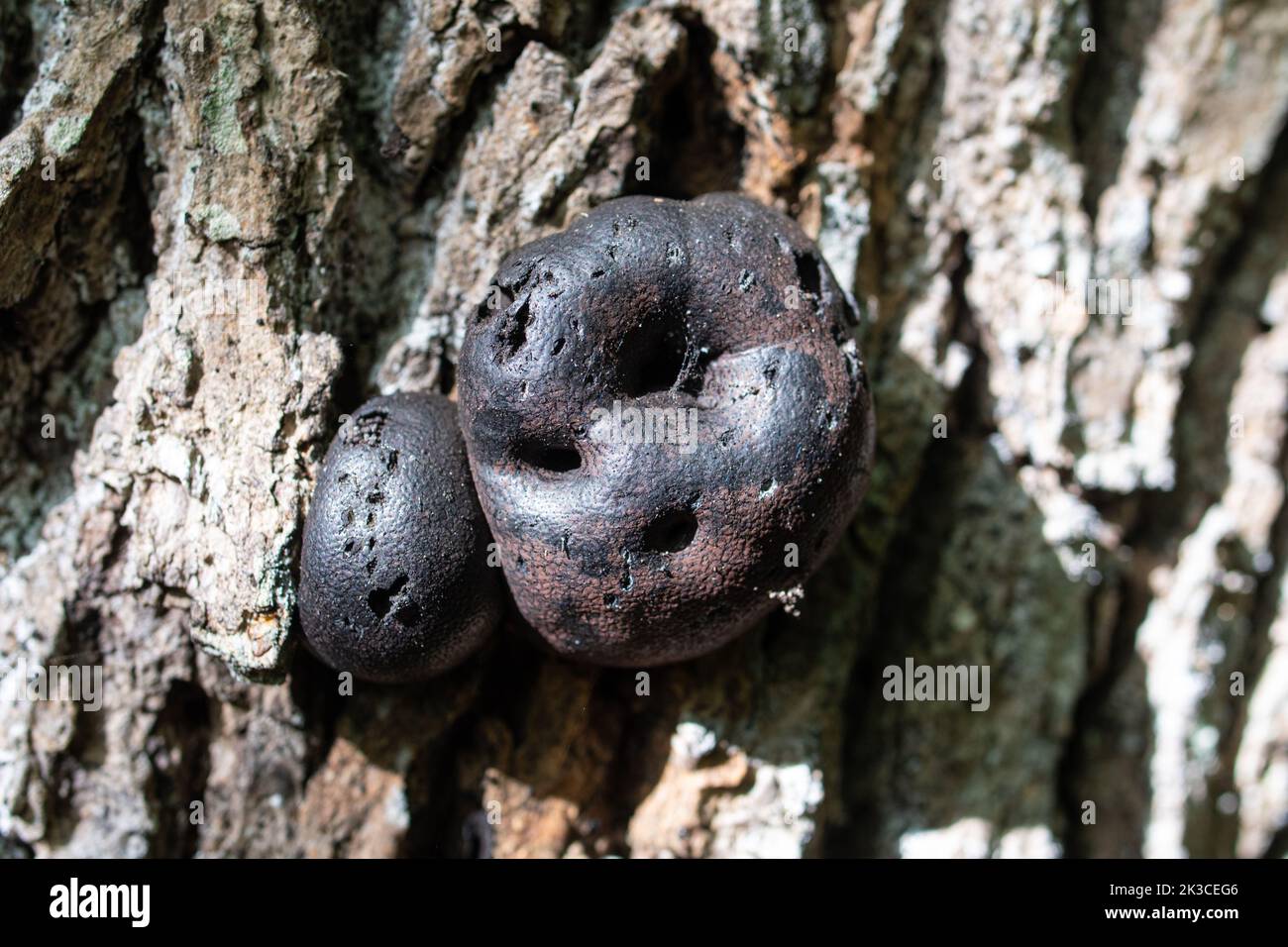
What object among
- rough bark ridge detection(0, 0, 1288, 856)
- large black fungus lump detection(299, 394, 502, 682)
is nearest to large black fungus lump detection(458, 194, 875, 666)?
large black fungus lump detection(299, 394, 502, 682)

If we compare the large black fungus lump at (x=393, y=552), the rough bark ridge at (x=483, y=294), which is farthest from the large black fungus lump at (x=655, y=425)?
the rough bark ridge at (x=483, y=294)

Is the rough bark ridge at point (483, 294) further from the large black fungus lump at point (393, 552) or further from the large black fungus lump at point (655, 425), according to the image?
the large black fungus lump at point (655, 425)

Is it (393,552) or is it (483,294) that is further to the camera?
(483,294)

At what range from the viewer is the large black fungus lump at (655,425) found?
167 centimetres

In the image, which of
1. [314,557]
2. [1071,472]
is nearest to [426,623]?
[314,557]

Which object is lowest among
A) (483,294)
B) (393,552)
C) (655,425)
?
(393,552)

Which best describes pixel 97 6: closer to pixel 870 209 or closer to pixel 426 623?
pixel 426 623

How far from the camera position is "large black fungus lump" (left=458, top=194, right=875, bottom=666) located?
167cm

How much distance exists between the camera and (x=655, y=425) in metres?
1.68

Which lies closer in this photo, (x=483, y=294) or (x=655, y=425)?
(x=655, y=425)

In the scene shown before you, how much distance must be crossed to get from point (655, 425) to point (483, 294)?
0.57 m

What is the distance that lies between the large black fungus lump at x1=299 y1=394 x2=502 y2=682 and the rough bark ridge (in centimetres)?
12

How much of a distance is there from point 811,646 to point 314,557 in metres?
1.15

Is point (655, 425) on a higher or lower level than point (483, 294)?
lower
